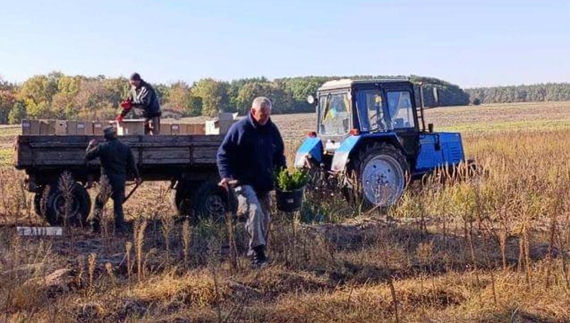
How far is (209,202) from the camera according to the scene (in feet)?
35.9

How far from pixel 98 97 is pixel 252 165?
24555 mm

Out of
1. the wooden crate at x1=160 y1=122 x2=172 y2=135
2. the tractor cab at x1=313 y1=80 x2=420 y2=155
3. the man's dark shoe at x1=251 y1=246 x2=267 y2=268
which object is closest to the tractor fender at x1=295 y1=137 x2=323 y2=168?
the tractor cab at x1=313 y1=80 x2=420 y2=155

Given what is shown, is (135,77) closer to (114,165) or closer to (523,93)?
(114,165)

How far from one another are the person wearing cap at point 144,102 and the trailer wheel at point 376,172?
3121mm

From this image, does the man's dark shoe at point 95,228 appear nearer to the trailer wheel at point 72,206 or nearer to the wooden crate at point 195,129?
the trailer wheel at point 72,206

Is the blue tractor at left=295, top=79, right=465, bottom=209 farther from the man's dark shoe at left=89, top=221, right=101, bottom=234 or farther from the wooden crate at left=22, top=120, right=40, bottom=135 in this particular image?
the wooden crate at left=22, top=120, right=40, bottom=135

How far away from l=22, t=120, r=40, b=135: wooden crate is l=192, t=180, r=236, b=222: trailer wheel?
8.19 feet

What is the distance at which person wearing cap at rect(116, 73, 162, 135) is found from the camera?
11.4 metres

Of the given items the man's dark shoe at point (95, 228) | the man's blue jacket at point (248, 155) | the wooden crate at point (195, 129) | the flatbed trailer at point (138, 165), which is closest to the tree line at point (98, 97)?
the wooden crate at point (195, 129)

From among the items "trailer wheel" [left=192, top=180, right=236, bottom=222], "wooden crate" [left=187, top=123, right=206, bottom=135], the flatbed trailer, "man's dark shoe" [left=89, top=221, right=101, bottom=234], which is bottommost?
"man's dark shoe" [left=89, top=221, right=101, bottom=234]

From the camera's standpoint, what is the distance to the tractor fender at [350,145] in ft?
38.4

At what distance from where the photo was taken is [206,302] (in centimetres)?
625

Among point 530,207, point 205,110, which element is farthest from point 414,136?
point 205,110

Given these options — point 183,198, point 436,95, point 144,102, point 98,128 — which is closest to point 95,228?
point 183,198
